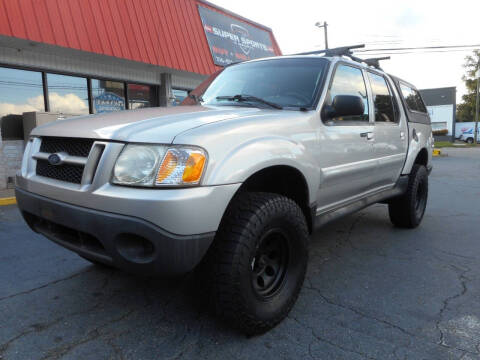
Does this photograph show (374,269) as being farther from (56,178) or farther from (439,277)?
(56,178)

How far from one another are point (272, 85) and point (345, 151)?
0.80m

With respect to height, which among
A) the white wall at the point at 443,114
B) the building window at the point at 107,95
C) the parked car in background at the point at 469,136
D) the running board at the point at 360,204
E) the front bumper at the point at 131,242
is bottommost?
the parked car in background at the point at 469,136

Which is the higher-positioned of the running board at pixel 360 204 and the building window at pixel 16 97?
the building window at pixel 16 97

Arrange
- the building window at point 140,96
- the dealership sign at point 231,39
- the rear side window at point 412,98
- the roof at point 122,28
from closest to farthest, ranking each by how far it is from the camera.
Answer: the rear side window at point 412,98, the roof at point 122,28, the building window at point 140,96, the dealership sign at point 231,39

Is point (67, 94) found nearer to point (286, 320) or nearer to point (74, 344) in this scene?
point (74, 344)

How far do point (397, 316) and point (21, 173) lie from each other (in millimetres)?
2634

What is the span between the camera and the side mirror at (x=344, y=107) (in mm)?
2645

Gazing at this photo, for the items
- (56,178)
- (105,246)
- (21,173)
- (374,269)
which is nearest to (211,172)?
(105,246)

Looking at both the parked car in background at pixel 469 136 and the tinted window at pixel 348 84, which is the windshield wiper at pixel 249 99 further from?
the parked car in background at pixel 469 136

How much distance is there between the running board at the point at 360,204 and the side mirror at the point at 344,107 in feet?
2.51

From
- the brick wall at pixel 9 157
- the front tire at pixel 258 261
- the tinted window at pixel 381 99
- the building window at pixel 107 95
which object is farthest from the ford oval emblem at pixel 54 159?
the building window at pixel 107 95

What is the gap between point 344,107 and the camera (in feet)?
8.72

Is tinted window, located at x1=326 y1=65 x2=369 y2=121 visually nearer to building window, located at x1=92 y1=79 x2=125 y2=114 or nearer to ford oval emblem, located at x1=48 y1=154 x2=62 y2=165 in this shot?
ford oval emblem, located at x1=48 y1=154 x2=62 y2=165

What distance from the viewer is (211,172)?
1843 millimetres
